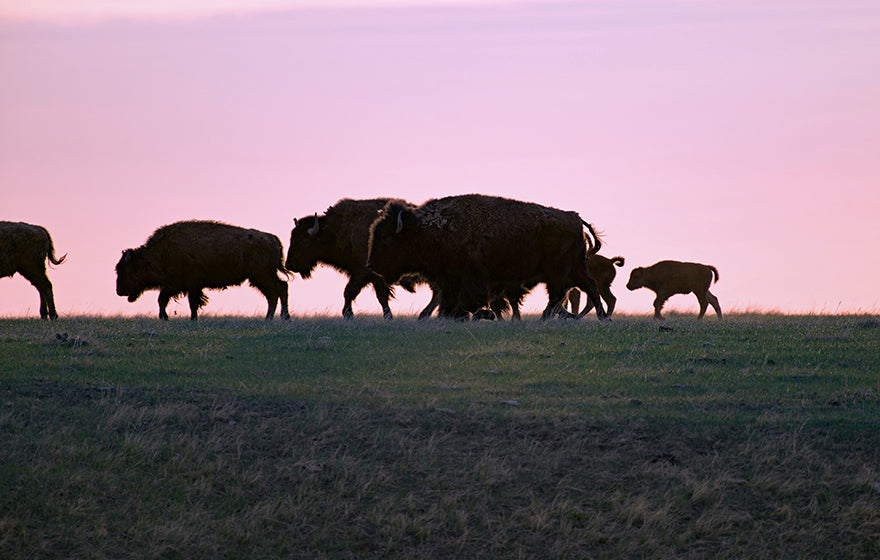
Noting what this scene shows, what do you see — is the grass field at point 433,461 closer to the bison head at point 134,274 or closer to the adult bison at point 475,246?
the adult bison at point 475,246

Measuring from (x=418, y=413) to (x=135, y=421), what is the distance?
2.49 meters

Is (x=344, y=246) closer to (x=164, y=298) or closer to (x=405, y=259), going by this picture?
(x=405, y=259)

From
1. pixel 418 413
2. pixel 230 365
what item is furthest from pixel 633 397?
pixel 230 365

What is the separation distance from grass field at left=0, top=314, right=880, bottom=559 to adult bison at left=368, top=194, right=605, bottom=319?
6.58 metres

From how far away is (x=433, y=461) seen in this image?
8.23 meters

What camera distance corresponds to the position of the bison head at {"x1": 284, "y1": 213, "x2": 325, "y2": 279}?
21734 mm

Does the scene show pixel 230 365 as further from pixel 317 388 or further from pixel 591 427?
pixel 591 427

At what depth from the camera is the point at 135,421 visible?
8.89 m

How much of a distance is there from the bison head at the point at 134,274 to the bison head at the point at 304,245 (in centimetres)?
286

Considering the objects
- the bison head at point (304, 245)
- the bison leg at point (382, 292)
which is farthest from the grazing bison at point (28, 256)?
the bison leg at point (382, 292)

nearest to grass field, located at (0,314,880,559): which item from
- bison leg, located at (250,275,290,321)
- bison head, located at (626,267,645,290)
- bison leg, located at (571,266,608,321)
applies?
bison leg, located at (571,266,608,321)

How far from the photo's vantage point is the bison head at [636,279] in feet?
78.6

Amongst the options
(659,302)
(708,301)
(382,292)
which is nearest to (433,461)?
(382,292)

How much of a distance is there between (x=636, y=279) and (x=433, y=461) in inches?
658
